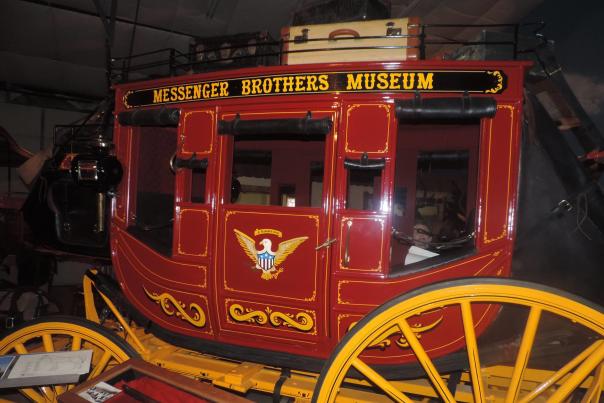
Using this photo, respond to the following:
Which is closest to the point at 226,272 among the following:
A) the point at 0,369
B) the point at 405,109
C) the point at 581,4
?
the point at 0,369

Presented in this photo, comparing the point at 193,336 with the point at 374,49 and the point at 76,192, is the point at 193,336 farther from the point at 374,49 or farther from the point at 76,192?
the point at 374,49

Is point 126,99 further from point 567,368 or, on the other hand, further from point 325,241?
point 567,368

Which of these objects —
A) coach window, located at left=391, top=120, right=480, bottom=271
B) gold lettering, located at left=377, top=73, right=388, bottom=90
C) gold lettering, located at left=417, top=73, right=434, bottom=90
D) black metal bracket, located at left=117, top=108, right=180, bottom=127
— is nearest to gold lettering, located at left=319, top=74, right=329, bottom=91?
gold lettering, located at left=377, top=73, right=388, bottom=90

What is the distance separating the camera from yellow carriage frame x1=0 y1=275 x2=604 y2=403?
1.61m

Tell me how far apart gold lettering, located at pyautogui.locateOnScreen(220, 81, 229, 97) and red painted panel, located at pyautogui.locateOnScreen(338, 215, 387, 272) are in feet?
4.03

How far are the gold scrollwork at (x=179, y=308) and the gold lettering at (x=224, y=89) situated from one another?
1529mm

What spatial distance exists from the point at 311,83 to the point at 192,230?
4.36 feet

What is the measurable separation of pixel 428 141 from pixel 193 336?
3504 millimetres

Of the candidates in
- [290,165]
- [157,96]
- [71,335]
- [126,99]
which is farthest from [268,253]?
[290,165]

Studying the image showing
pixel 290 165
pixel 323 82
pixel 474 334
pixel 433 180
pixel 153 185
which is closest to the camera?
pixel 474 334

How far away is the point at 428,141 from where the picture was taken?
462 cm

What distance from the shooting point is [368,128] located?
2.32 meters

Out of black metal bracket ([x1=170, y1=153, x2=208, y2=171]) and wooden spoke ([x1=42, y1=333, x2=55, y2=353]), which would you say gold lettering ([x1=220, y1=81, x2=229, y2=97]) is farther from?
wooden spoke ([x1=42, y1=333, x2=55, y2=353])

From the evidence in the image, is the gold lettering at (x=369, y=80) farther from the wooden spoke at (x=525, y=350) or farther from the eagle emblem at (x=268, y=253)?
the wooden spoke at (x=525, y=350)
